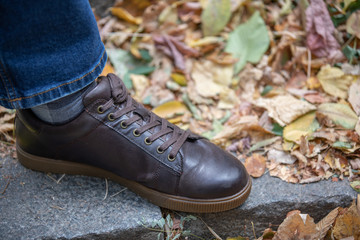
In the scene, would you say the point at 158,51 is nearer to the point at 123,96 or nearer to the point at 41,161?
the point at 123,96

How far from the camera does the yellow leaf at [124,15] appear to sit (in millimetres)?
1910

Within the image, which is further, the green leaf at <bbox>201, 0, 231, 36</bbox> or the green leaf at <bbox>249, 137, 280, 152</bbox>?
the green leaf at <bbox>201, 0, 231, 36</bbox>

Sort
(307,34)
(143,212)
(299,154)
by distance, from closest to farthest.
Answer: (143,212) → (299,154) → (307,34)

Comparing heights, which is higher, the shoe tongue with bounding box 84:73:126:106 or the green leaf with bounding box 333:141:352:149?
the shoe tongue with bounding box 84:73:126:106

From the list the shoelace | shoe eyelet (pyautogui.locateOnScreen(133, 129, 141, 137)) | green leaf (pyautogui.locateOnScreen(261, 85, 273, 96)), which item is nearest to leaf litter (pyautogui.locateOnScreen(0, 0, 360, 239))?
green leaf (pyautogui.locateOnScreen(261, 85, 273, 96))

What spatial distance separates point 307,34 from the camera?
167 centimetres

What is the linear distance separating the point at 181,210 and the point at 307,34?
45.8 inches

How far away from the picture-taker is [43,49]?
34.0 inches

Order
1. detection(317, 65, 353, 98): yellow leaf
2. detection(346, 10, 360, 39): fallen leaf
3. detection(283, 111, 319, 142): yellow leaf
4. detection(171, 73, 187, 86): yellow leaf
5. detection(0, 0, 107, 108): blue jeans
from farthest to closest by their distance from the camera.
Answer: detection(171, 73, 187, 86): yellow leaf, detection(346, 10, 360, 39): fallen leaf, detection(317, 65, 353, 98): yellow leaf, detection(283, 111, 319, 142): yellow leaf, detection(0, 0, 107, 108): blue jeans

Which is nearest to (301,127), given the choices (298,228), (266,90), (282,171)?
(282,171)

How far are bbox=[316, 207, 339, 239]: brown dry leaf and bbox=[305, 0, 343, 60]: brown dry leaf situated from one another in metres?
0.83

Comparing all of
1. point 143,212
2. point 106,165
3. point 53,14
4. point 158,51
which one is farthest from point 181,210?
point 158,51

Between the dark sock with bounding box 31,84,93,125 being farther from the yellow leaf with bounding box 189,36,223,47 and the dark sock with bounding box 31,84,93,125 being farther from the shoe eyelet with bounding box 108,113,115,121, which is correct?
the yellow leaf with bounding box 189,36,223,47

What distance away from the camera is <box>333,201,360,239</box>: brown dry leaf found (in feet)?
3.43
